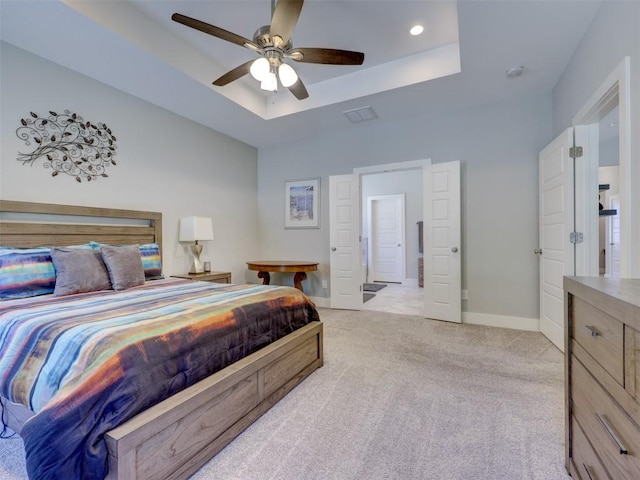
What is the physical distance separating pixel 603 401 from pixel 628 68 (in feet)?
6.17

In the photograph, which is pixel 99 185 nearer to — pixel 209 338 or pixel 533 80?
pixel 209 338

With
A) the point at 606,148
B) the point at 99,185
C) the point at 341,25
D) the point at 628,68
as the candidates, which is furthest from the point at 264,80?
the point at 606,148

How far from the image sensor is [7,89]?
241 centimetres

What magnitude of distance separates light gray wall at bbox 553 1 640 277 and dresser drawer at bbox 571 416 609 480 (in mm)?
992

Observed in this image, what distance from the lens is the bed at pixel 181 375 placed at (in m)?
1.15

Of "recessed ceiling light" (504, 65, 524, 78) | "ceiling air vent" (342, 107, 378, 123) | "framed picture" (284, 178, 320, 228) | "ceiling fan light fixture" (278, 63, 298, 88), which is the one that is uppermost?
"ceiling air vent" (342, 107, 378, 123)

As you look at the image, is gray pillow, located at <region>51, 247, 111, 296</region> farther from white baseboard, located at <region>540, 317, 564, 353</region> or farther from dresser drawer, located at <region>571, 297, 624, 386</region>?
white baseboard, located at <region>540, 317, 564, 353</region>

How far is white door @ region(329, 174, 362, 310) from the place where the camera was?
4367 millimetres

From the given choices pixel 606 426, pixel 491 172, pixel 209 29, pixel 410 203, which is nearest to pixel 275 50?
pixel 209 29

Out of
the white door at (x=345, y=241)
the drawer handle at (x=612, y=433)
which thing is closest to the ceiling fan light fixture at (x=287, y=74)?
the white door at (x=345, y=241)

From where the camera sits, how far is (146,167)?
3.46 metres

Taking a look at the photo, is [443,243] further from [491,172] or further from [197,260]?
[197,260]

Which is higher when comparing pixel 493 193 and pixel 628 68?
pixel 628 68

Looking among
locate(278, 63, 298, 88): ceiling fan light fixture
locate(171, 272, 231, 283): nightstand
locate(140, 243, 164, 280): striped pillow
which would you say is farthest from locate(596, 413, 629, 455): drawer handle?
locate(171, 272, 231, 283): nightstand
